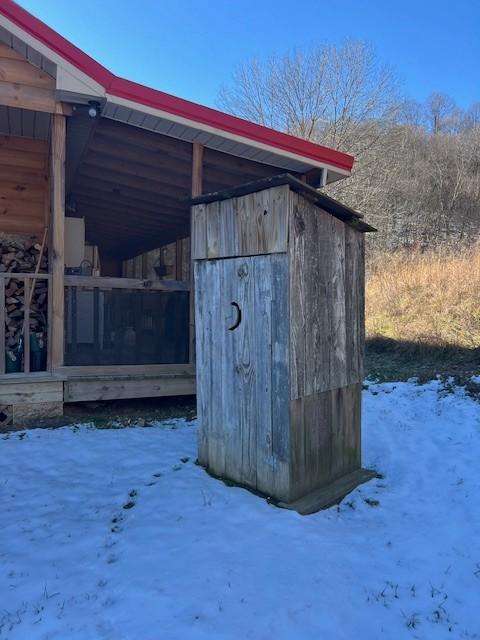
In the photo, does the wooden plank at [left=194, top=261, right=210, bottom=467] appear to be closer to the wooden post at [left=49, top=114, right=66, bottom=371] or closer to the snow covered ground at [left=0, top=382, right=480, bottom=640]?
the snow covered ground at [left=0, top=382, right=480, bottom=640]

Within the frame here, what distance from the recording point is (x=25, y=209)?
20.7ft

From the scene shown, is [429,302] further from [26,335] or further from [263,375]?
[26,335]

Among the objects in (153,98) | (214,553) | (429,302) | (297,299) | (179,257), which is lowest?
(214,553)

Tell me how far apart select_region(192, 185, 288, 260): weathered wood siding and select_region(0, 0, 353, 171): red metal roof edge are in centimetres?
200

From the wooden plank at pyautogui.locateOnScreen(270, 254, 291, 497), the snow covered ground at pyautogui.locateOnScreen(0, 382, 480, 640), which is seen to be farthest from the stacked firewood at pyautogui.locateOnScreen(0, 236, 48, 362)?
the wooden plank at pyautogui.locateOnScreen(270, 254, 291, 497)

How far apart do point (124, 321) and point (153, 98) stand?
232 cm

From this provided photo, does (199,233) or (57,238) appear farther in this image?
(57,238)

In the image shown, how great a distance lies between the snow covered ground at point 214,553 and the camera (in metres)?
1.89

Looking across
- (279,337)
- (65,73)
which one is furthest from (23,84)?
(279,337)

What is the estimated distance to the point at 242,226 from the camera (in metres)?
3.05

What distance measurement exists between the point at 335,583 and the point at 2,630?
55.3 inches

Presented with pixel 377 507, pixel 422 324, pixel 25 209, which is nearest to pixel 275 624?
pixel 377 507

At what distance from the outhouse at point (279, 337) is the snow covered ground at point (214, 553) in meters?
0.26

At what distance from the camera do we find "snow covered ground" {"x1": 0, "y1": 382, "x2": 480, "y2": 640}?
1892 millimetres
